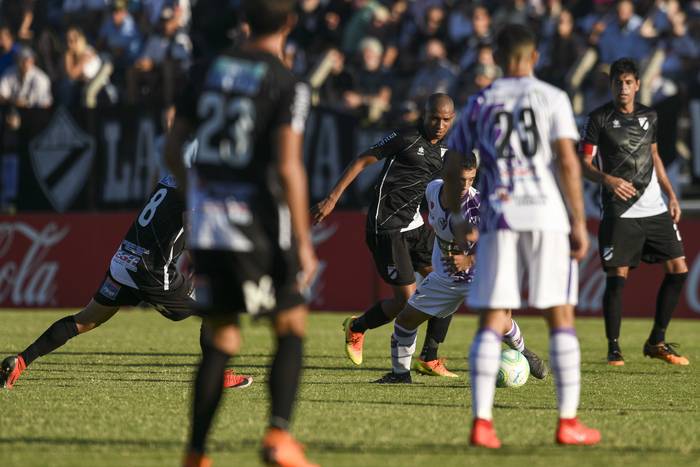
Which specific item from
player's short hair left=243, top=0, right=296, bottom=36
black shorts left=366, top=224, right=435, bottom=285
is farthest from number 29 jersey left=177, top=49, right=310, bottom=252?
black shorts left=366, top=224, right=435, bottom=285

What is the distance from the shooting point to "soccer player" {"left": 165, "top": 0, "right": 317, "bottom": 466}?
5805mm

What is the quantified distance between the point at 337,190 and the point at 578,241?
3.86 metres

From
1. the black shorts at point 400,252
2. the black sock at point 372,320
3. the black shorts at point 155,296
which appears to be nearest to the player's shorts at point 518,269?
the black shorts at point 155,296

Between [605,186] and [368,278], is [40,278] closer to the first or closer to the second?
[368,278]

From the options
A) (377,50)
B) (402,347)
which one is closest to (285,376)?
(402,347)

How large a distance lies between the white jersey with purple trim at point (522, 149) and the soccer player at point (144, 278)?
341 cm

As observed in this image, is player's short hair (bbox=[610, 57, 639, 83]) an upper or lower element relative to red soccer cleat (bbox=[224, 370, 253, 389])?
upper

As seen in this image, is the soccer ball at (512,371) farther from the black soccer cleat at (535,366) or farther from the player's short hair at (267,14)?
the player's short hair at (267,14)

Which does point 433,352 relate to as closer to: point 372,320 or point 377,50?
point 372,320

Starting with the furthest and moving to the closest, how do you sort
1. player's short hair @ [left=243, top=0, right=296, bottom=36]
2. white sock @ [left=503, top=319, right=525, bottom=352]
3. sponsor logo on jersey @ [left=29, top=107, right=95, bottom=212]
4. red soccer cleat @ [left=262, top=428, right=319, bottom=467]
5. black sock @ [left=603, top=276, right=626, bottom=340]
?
sponsor logo on jersey @ [left=29, top=107, right=95, bottom=212] → black sock @ [left=603, top=276, right=626, bottom=340] → white sock @ [left=503, top=319, right=525, bottom=352] → player's short hair @ [left=243, top=0, right=296, bottom=36] → red soccer cleat @ [left=262, top=428, right=319, bottom=467]

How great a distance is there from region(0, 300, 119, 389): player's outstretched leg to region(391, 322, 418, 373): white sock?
2.19 m

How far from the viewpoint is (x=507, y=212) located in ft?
22.2

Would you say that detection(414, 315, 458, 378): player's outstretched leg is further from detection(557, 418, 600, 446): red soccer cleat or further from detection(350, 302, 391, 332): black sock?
detection(557, 418, 600, 446): red soccer cleat

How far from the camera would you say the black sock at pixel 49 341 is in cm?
988
